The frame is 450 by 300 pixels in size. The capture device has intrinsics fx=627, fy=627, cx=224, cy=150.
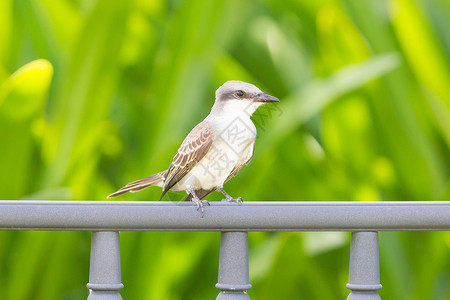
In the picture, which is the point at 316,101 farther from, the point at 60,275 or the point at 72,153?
the point at 60,275

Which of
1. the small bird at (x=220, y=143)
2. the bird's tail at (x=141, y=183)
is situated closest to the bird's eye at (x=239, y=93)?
the small bird at (x=220, y=143)

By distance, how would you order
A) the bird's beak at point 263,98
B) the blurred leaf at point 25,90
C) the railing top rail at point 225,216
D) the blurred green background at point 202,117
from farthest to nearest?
the blurred green background at point 202,117, the blurred leaf at point 25,90, the bird's beak at point 263,98, the railing top rail at point 225,216

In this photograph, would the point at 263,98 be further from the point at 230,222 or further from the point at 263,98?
the point at 230,222

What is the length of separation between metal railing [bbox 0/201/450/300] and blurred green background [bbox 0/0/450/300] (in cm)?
56

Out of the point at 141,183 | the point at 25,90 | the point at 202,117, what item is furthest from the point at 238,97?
the point at 202,117

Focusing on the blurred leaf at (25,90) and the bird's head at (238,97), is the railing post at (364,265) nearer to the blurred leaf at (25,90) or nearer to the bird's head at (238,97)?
the bird's head at (238,97)

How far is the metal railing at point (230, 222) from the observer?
25.2 inches

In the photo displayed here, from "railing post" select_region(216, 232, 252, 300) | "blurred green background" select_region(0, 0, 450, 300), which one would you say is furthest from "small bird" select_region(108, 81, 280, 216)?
"blurred green background" select_region(0, 0, 450, 300)

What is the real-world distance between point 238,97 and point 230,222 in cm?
19

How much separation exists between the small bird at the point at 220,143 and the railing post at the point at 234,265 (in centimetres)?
11

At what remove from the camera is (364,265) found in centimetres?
70

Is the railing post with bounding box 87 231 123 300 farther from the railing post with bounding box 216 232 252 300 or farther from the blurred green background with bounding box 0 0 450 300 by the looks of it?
the blurred green background with bounding box 0 0 450 300

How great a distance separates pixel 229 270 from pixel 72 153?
0.72m

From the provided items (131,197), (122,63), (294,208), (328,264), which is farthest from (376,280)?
(122,63)
